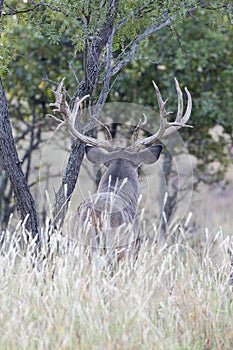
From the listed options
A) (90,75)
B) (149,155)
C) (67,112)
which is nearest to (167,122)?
(149,155)

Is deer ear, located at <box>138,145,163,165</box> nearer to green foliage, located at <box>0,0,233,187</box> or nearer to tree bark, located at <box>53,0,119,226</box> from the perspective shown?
tree bark, located at <box>53,0,119,226</box>

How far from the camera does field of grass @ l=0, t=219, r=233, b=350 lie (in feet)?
16.9

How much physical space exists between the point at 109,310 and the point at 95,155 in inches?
117

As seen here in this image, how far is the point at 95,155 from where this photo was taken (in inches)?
328

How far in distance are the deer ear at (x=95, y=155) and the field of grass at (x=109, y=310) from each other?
240cm

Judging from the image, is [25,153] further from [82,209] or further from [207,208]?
[82,209]

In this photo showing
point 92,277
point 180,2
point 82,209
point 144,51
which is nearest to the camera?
point 92,277

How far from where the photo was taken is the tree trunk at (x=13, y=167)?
24.7ft

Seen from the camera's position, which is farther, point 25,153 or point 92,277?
point 25,153

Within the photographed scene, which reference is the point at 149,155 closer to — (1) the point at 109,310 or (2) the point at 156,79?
(1) the point at 109,310

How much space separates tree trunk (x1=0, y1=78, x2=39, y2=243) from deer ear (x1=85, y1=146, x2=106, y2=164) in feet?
2.72

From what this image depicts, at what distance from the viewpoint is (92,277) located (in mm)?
5586

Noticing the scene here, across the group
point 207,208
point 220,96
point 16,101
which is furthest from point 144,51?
point 207,208

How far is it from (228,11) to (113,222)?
2426 mm
